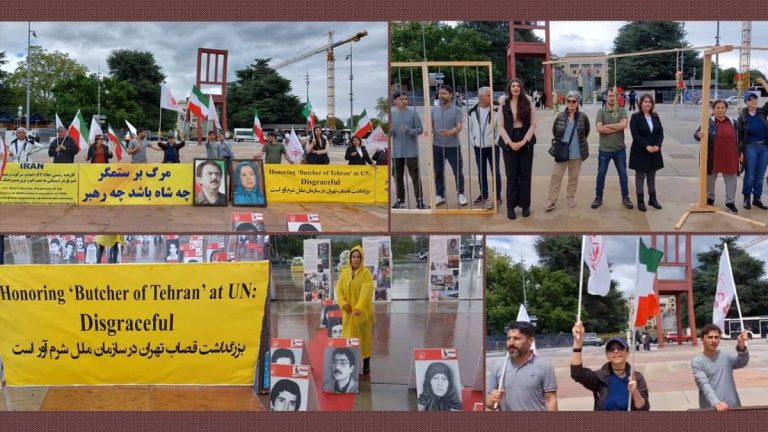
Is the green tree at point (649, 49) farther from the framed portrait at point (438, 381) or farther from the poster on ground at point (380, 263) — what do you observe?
the poster on ground at point (380, 263)

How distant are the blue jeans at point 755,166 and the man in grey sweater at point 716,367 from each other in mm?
2285

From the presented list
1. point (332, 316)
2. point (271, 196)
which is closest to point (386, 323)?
point (332, 316)

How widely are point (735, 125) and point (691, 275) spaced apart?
84.7 inches

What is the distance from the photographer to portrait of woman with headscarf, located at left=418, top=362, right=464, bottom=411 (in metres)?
5.44

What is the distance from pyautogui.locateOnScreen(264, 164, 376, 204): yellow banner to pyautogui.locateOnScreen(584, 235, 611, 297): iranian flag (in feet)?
23.2

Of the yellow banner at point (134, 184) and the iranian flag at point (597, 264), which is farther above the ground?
the yellow banner at point (134, 184)

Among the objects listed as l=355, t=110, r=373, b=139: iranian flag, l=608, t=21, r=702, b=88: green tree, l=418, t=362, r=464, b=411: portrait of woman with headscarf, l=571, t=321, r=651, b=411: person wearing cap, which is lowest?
l=418, t=362, r=464, b=411: portrait of woman with headscarf

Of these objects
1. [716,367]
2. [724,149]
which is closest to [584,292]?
[716,367]

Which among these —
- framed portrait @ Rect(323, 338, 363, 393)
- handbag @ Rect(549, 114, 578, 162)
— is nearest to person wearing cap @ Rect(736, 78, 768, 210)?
handbag @ Rect(549, 114, 578, 162)

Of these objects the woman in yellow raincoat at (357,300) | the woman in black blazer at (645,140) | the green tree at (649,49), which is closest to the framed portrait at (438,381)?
the woman in yellow raincoat at (357,300)

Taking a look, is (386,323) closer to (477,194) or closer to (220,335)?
(477,194)

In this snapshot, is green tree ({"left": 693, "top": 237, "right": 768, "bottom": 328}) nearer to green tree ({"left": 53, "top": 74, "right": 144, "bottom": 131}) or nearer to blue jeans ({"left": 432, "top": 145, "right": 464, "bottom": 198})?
blue jeans ({"left": 432, "top": 145, "right": 464, "bottom": 198})

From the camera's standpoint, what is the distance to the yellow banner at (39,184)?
10.9 m

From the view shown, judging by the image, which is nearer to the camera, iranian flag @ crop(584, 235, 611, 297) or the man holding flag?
iranian flag @ crop(584, 235, 611, 297)
